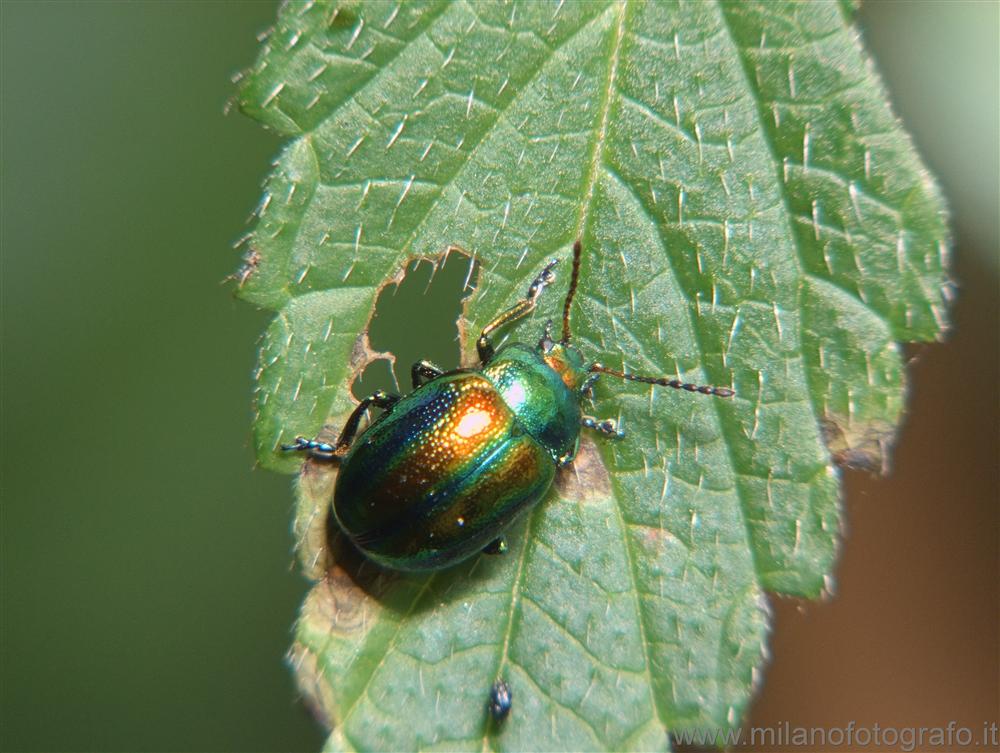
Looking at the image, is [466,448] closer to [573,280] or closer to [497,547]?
[497,547]

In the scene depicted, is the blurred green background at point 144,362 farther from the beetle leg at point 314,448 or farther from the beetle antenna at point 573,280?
the beetle antenna at point 573,280

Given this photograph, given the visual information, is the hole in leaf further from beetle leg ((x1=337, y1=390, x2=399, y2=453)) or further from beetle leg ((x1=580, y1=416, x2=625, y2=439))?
beetle leg ((x1=580, y1=416, x2=625, y2=439))

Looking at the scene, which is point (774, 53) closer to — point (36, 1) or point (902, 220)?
point (902, 220)

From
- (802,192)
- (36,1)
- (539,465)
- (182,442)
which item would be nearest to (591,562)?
(539,465)

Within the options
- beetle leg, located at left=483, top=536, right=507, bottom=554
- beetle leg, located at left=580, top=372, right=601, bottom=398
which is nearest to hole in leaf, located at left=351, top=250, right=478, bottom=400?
beetle leg, located at left=580, top=372, right=601, bottom=398

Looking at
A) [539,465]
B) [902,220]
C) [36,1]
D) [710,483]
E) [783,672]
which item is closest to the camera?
[902,220]

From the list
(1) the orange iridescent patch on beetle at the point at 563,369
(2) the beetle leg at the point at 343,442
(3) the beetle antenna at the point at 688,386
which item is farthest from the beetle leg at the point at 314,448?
(3) the beetle antenna at the point at 688,386

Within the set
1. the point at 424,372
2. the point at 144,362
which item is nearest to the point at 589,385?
the point at 424,372

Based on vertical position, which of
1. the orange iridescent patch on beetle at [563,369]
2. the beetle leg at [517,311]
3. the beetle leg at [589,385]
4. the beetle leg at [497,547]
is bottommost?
the beetle leg at [497,547]
